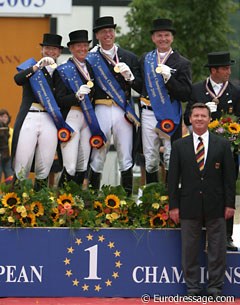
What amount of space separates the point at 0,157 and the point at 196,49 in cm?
486

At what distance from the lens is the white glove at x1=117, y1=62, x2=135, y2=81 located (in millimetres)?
9375

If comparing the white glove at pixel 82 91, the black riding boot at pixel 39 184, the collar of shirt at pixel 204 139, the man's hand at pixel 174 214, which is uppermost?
the white glove at pixel 82 91

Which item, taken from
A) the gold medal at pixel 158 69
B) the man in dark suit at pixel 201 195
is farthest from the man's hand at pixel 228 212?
the gold medal at pixel 158 69

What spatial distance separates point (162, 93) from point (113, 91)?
1.43ft

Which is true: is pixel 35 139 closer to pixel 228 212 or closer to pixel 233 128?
pixel 233 128

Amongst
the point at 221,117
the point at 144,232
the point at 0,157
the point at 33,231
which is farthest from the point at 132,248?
the point at 0,157

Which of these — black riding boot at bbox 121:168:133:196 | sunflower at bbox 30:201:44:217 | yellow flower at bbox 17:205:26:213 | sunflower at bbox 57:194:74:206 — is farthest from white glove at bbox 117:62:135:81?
yellow flower at bbox 17:205:26:213

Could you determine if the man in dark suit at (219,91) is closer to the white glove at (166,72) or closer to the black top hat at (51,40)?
the white glove at (166,72)

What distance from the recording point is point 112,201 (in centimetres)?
893

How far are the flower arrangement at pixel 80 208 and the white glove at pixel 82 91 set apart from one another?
2.88ft

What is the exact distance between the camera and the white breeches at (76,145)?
9.60 metres

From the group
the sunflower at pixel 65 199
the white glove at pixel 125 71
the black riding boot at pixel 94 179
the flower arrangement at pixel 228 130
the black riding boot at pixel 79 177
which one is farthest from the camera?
the black riding boot at pixel 94 179

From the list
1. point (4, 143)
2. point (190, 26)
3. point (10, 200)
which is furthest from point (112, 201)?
point (190, 26)

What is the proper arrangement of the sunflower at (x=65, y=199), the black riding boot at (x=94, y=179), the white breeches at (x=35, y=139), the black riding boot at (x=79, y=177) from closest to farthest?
the sunflower at (x=65, y=199) < the white breeches at (x=35, y=139) < the black riding boot at (x=79, y=177) < the black riding boot at (x=94, y=179)
